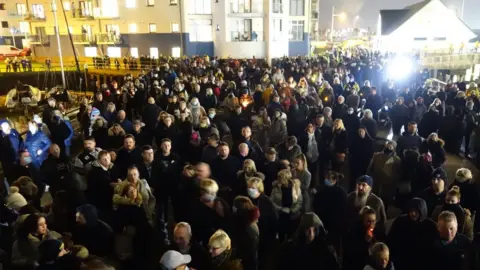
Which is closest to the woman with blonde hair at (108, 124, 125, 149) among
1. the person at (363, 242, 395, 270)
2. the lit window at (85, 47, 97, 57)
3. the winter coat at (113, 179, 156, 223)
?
the winter coat at (113, 179, 156, 223)

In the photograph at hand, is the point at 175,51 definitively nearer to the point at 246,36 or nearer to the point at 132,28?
the point at 132,28

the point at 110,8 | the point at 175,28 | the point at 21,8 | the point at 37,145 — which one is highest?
the point at 21,8

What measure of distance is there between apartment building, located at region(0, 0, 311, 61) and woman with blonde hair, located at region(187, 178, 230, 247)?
35.4 m

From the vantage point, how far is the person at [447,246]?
14.8 ft

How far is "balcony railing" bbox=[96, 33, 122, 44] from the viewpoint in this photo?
1663 inches

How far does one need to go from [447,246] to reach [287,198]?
210cm

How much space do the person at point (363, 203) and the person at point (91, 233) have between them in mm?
3132

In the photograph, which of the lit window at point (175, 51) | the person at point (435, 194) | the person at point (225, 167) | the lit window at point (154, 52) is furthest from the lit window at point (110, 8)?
the person at point (435, 194)

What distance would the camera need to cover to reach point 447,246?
4559 mm

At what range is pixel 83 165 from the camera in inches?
270

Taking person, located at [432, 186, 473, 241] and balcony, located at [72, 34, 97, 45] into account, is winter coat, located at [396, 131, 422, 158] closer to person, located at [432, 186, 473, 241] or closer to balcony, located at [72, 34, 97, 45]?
person, located at [432, 186, 473, 241]

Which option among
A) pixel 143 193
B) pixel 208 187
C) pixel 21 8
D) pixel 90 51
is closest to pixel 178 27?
pixel 90 51

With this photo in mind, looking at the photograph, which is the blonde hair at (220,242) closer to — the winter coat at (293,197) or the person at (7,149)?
the winter coat at (293,197)

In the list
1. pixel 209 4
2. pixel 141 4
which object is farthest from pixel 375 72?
pixel 141 4
